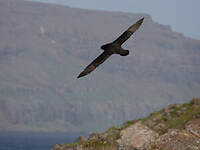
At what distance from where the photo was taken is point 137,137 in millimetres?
33375

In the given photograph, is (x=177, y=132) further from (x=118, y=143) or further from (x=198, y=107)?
(x=198, y=107)

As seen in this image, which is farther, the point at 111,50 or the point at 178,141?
the point at 178,141

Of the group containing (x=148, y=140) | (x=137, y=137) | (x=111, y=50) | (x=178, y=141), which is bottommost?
(x=178, y=141)

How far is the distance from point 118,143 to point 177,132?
548 cm

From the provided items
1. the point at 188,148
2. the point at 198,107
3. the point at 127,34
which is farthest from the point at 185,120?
the point at 127,34

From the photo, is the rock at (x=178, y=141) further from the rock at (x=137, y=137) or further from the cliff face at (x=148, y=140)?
the rock at (x=137, y=137)

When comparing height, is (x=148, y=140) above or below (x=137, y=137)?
below

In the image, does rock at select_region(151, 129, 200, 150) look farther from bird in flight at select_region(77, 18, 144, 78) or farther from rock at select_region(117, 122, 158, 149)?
bird in flight at select_region(77, 18, 144, 78)

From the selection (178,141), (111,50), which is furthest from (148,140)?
(111,50)

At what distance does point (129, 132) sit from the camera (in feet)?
116

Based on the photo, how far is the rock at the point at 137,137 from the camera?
32219 millimetres

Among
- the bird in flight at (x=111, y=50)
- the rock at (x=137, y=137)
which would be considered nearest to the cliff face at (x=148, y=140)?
the rock at (x=137, y=137)

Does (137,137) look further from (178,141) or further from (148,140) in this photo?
(178,141)

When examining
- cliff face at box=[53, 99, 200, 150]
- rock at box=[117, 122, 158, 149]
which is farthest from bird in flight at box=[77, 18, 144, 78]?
rock at box=[117, 122, 158, 149]
